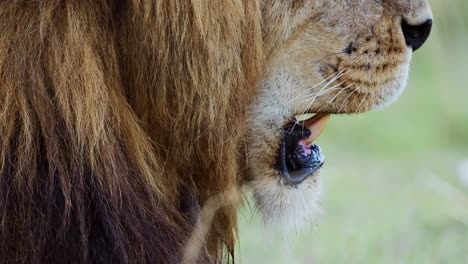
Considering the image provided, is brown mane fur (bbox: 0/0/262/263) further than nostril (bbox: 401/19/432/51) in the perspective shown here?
No

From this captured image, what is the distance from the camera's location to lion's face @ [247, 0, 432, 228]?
2711 mm

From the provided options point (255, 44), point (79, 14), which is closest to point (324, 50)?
point (255, 44)

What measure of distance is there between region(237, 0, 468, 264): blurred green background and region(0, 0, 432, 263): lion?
28 centimetres

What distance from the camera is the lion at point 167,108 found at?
7.67ft

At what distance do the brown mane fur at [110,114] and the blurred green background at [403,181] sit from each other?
510 millimetres

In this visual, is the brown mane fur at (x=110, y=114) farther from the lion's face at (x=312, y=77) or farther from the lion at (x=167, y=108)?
the lion's face at (x=312, y=77)

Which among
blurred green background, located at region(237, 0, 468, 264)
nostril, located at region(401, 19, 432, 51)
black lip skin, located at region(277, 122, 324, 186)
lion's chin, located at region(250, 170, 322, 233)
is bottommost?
blurred green background, located at region(237, 0, 468, 264)

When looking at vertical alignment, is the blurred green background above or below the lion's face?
below

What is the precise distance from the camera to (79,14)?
94.7 inches

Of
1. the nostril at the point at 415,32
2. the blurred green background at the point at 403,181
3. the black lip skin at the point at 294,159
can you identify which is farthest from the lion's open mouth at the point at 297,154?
the nostril at the point at 415,32

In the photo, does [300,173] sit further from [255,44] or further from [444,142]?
[444,142]

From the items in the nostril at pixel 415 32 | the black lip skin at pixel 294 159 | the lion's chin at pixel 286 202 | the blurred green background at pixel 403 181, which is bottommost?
the blurred green background at pixel 403 181

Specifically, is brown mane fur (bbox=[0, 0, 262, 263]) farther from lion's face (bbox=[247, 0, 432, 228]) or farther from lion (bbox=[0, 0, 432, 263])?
lion's face (bbox=[247, 0, 432, 228])

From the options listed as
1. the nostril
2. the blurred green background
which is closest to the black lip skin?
the blurred green background
